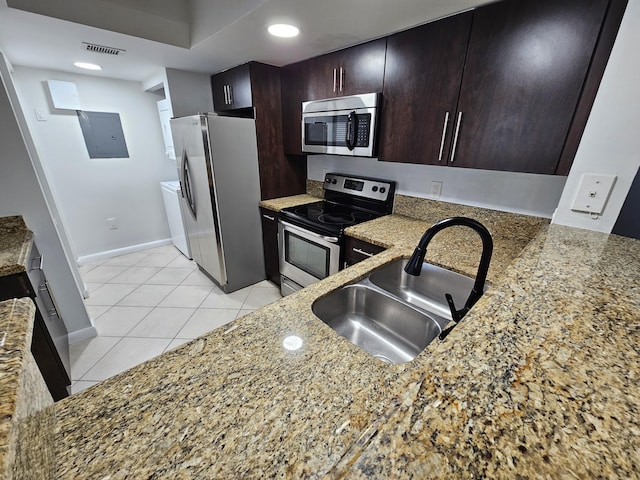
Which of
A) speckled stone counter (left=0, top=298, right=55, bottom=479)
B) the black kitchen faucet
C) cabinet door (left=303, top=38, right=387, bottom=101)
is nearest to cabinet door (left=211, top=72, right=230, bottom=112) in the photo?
cabinet door (left=303, top=38, right=387, bottom=101)

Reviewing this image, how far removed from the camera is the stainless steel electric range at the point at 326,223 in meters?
1.95

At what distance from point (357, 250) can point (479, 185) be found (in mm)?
884

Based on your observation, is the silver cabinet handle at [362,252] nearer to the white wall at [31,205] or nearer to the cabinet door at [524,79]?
the cabinet door at [524,79]

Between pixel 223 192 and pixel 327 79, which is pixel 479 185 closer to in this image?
pixel 327 79

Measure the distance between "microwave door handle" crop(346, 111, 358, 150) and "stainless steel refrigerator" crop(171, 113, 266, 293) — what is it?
97 centimetres

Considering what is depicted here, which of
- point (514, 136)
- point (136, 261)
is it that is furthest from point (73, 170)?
point (514, 136)

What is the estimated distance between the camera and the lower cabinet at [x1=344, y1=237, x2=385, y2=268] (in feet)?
5.55

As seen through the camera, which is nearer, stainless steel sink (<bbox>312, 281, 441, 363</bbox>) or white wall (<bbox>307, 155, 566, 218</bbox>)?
stainless steel sink (<bbox>312, 281, 441, 363</bbox>)

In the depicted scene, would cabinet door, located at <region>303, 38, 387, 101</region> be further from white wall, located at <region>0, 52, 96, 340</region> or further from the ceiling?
white wall, located at <region>0, 52, 96, 340</region>

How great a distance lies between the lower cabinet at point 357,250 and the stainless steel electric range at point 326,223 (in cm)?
4

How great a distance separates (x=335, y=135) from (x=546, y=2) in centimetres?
123

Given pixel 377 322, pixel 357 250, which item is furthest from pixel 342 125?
pixel 377 322

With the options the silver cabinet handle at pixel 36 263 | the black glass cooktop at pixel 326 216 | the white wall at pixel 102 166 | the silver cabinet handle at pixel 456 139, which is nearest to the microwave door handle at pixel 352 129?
the black glass cooktop at pixel 326 216

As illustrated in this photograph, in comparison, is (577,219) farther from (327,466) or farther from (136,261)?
(136,261)
